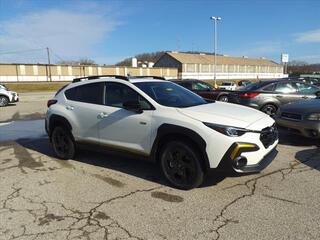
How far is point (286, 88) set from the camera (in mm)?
11461

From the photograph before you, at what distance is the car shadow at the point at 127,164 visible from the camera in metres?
5.29

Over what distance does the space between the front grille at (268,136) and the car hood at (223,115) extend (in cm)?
21

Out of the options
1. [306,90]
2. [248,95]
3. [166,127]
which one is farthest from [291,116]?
[306,90]

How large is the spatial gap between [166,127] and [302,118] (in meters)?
3.82

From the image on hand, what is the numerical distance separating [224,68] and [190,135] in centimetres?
10153

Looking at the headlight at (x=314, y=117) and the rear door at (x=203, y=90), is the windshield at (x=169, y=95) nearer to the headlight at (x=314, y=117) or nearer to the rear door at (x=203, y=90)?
the headlight at (x=314, y=117)

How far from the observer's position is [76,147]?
654cm

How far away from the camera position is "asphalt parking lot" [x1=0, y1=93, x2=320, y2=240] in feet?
12.2

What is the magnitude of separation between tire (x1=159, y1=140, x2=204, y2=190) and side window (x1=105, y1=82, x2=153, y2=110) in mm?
855

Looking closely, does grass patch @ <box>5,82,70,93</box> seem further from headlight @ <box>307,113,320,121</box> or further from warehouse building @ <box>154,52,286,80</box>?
warehouse building @ <box>154,52,286,80</box>

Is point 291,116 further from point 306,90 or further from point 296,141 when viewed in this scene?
point 306,90

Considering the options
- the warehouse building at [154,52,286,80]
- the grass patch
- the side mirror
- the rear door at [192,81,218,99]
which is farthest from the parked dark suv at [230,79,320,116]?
the warehouse building at [154,52,286,80]

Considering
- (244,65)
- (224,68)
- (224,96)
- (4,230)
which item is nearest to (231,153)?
(4,230)

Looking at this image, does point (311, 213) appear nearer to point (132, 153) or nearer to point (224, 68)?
point (132, 153)
